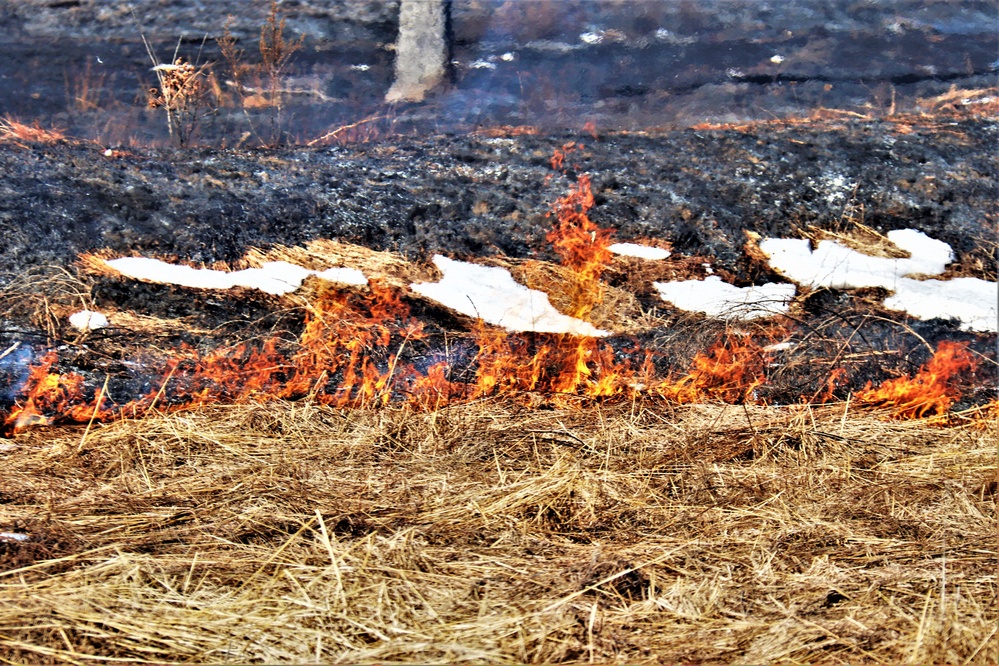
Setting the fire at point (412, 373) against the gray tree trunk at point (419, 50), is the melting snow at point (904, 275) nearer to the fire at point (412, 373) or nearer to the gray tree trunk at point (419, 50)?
the fire at point (412, 373)

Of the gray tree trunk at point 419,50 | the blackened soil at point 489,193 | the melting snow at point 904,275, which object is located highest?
the gray tree trunk at point 419,50

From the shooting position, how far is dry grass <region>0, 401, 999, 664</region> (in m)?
2.21

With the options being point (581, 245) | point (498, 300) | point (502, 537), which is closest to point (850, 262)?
point (581, 245)

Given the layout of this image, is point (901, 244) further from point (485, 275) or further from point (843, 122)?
point (485, 275)

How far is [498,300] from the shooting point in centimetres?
395

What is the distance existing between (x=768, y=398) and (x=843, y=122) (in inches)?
92.0

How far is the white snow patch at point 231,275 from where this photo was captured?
3.92 metres

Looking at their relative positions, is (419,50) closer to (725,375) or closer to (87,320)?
(87,320)

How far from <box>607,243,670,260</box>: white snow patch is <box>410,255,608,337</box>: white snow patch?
1.67 feet

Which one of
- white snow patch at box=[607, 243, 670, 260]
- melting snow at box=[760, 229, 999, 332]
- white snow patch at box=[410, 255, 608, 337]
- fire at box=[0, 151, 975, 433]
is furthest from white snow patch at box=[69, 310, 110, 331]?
melting snow at box=[760, 229, 999, 332]

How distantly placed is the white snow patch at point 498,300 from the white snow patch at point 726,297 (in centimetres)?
47

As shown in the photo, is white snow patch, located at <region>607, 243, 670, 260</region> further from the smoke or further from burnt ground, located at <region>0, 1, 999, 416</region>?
the smoke

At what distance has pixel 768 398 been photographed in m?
3.69

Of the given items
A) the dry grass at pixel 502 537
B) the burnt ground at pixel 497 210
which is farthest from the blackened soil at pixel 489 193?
the dry grass at pixel 502 537
